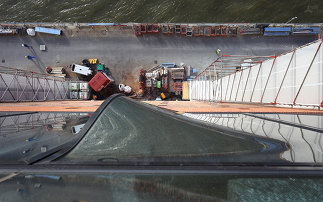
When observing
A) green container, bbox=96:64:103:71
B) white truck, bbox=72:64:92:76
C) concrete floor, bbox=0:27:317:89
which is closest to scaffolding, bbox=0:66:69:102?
white truck, bbox=72:64:92:76

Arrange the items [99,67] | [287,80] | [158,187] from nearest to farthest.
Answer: [158,187] → [287,80] → [99,67]

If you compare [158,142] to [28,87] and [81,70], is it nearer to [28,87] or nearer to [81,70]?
[28,87]

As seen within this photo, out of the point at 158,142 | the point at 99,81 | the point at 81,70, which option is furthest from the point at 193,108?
the point at 81,70

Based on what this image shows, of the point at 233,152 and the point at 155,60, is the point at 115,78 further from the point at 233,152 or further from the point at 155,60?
the point at 233,152

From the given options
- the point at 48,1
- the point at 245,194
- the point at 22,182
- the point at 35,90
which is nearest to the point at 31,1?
the point at 48,1

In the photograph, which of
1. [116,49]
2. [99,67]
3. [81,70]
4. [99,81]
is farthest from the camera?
[116,49]

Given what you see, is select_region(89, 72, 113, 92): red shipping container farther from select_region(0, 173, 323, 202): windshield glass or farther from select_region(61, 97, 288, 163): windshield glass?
select_region(0, 173, 323, 202): windshield glass
